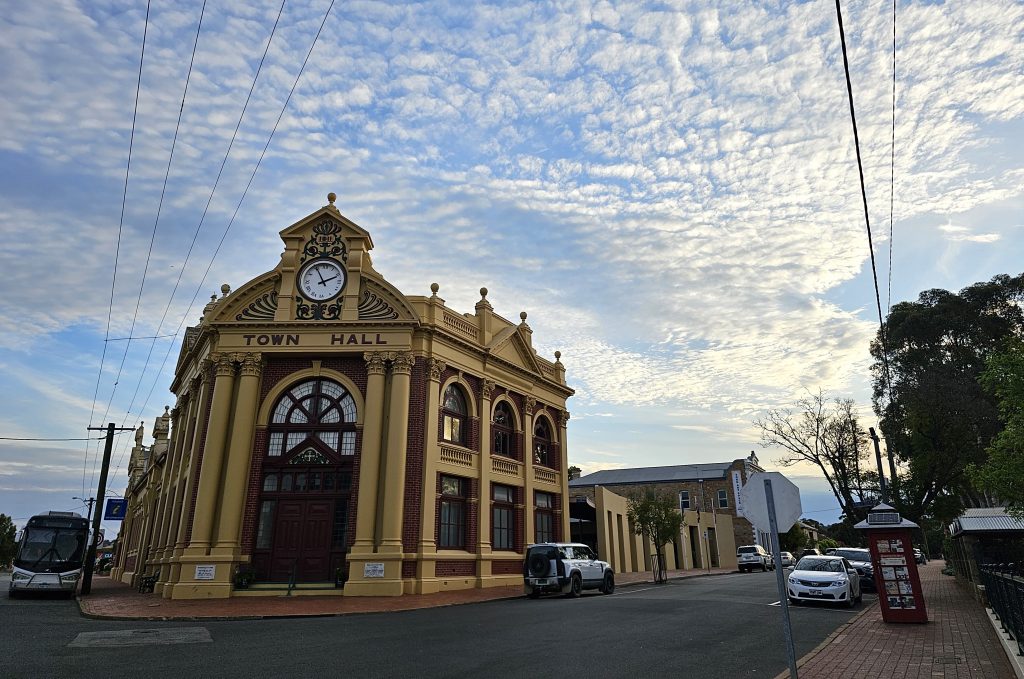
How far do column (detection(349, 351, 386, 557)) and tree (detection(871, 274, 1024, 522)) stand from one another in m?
19.5

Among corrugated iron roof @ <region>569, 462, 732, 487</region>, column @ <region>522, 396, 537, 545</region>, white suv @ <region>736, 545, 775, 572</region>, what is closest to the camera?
column @ <region>522, 396, 537, 545</region>

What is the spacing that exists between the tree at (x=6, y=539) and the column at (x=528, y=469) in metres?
88.1

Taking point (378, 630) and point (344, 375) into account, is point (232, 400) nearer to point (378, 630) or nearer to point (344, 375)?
point (344, 375)

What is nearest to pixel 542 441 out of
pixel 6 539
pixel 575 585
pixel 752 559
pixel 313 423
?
pixel 575 585

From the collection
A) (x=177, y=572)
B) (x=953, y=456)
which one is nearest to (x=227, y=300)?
(x=177, y=572)

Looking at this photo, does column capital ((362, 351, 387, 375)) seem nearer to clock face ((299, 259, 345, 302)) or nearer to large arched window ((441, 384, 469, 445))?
clock face ((299, 259, 345, 302))

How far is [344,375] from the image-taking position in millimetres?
24406

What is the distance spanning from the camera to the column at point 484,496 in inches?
1001

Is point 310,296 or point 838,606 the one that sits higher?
point 310,296

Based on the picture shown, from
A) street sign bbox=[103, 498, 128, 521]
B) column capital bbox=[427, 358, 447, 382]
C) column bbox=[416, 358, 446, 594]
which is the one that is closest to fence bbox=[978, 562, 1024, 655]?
column bbox=[416, 358, 446, 594]

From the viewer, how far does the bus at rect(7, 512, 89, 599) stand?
25031mm

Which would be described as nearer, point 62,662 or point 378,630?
point 62,662

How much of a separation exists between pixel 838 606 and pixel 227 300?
2286 centimetres

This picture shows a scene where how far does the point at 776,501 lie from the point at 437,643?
23.0 ft
